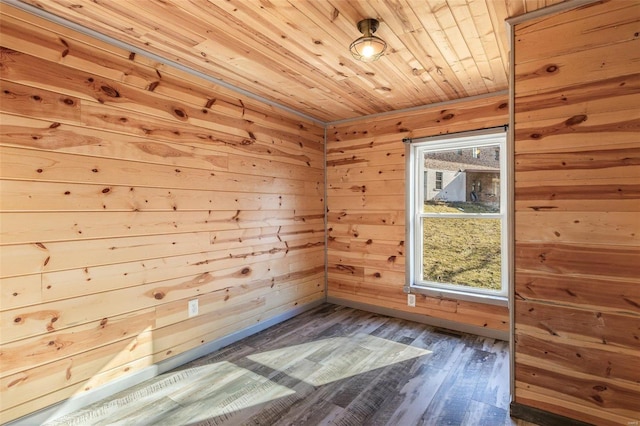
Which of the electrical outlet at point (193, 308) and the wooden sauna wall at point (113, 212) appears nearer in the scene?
the wooden sauna wall at point (113, 212)

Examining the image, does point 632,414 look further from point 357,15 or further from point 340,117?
point 340,117

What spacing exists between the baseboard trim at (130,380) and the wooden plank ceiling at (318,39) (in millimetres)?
2376

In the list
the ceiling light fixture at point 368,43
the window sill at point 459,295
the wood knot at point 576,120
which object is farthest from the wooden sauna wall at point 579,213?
the window sill at point 459,295

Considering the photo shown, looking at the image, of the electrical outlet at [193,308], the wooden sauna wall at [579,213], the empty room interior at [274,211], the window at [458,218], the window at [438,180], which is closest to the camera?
the wooden sauna wall at [579,213]

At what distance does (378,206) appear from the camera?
3783 millimetres

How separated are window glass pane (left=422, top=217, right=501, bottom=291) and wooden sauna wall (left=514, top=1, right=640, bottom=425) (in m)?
1.44

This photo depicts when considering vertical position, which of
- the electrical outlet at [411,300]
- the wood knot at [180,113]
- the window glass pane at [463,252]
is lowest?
the electrical outlet at [411,300]

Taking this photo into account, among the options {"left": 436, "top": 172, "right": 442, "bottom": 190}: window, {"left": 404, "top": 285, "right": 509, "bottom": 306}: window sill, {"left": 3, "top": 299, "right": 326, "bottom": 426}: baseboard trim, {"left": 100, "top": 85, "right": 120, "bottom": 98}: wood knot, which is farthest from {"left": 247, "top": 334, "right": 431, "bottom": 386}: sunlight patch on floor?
{"left": 100, "top": 85, "right": 120, "bottom": 98}: wood knot

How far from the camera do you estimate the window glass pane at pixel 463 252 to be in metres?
3.23

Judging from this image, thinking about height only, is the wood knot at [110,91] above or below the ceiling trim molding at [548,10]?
below

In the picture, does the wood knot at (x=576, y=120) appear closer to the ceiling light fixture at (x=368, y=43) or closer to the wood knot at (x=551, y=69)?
the wood knot at (x=551, y=69)

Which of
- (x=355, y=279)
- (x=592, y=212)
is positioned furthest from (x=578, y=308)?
(x=355, y=279)

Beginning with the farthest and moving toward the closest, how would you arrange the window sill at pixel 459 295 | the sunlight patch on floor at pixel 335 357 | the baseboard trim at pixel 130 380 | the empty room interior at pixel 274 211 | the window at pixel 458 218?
the window at pixel 458 218 → the window sill at pixel 459 295 → the sunlight patch on floor at pixel 335 357 → the baseboard trim at pixel 130 380 → the empty room interior at pixel 274 211

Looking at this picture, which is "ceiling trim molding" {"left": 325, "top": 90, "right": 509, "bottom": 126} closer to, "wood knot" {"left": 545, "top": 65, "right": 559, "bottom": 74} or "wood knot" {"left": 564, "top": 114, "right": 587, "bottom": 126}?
"wood knot" {"left": 545, "top": 65, "right": 559, "bottom": 74}
